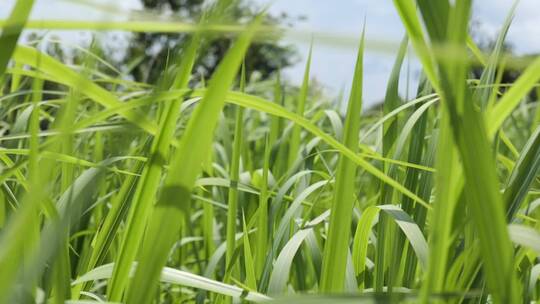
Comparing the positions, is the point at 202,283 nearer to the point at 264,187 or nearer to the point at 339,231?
the point at 339,231

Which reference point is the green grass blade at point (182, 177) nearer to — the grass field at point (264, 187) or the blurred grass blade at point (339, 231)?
the grass field at point (264, 187)

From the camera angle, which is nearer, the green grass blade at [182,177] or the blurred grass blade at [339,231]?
the green grass blade at [182,177]

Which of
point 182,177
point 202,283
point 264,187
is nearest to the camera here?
point 182,177

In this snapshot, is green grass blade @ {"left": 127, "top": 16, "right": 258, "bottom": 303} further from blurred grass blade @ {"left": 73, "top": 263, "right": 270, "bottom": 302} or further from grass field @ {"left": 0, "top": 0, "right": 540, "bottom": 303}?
blurred grass blade @ {"left": 73, "top": 263, "right": 270, "bottom": 302}

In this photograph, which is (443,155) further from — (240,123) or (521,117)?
(521,117)

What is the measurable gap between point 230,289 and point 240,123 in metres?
0.30

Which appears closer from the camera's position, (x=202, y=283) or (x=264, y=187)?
(x=202, y=283)

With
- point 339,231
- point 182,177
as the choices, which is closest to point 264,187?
point 339,231

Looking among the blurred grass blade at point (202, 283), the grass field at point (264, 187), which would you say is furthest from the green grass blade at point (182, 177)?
the blurred grass blade at point (202, 283)

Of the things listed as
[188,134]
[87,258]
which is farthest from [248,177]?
[188,134]

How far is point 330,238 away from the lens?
541mm

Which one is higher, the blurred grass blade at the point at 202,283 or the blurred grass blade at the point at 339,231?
the blurred grass blade at the point at 339,231

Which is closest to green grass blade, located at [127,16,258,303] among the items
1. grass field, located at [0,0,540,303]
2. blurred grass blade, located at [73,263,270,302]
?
grass field, located at [0,0,540,303]

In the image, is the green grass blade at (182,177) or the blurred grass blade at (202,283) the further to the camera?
the blurred grass blade at (202,283)
